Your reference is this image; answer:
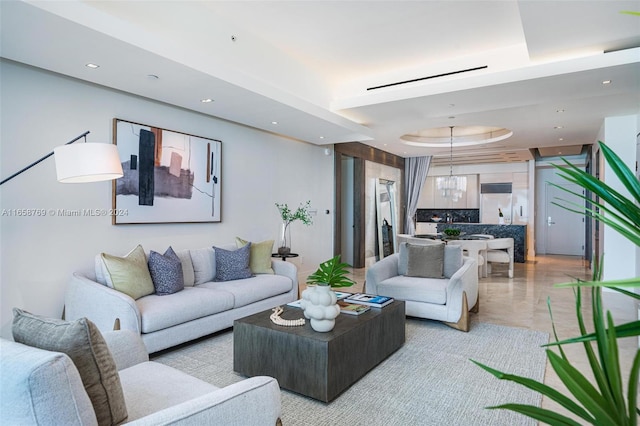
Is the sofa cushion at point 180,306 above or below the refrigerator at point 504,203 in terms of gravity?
below

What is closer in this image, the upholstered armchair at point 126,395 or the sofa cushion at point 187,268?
the upholstered armchair at point 126,395

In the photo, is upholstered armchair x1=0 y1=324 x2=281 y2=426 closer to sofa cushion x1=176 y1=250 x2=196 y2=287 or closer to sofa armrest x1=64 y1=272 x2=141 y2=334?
sofa armrest x1=64 y1=272 x2=141 y2=334

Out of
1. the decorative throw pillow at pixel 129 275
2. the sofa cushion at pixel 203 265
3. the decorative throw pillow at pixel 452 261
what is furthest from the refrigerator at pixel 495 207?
the decorative throw pillow at pixel 129 275

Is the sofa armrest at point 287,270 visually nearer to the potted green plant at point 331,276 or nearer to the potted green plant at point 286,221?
the potted green plant at point 286,221

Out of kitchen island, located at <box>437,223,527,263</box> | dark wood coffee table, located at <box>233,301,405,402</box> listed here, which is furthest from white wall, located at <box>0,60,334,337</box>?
kitchen island, located at <box>437,223,527,263</box>

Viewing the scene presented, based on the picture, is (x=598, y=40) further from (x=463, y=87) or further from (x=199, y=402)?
(x=199, y=402)

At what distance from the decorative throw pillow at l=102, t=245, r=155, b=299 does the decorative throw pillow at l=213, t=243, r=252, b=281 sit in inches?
37.6

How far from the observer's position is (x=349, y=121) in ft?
18.4

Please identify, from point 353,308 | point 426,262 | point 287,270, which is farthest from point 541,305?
point 287,270

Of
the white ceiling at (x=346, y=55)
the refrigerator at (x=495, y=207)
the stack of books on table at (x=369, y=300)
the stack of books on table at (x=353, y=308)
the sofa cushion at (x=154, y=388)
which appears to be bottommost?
the sofa cushion at (x=154, y=388)

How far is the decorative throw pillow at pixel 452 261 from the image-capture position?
4504mm

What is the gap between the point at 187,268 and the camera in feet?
13.7

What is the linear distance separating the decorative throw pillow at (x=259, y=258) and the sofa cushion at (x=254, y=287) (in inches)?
4.7

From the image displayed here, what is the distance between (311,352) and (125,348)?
3.59 feet
